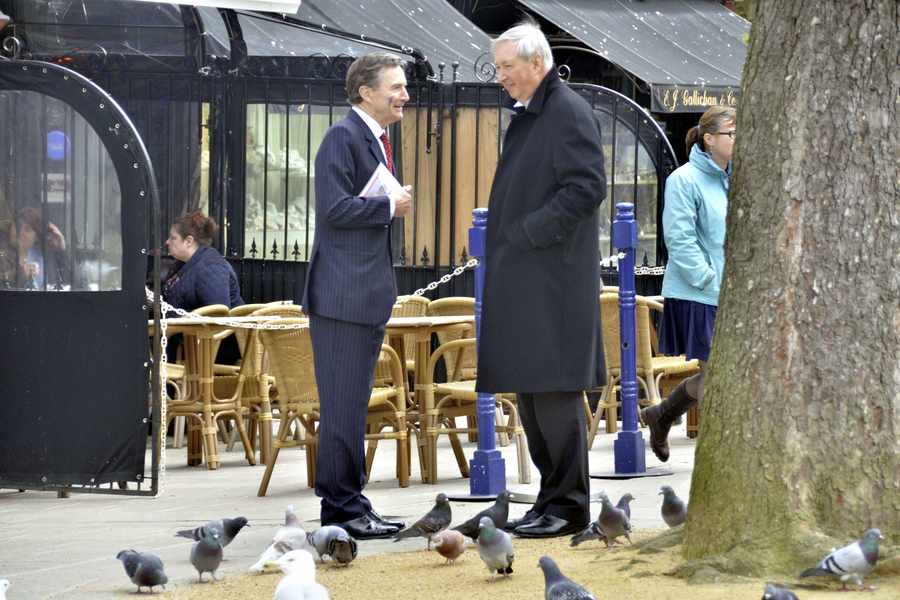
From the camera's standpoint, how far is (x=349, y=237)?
695 cm

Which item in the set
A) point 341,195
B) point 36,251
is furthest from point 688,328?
point 36,251

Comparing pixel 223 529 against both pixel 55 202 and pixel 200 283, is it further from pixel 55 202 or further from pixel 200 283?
pixel 200 283

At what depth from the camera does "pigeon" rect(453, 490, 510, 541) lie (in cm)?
641

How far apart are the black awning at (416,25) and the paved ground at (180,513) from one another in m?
6.12

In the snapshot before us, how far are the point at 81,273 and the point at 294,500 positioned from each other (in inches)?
62.9

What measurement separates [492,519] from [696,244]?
9.26 ft

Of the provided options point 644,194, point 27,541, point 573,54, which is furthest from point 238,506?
point 573,54

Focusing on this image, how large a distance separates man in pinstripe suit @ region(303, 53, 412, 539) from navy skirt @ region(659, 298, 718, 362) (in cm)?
231

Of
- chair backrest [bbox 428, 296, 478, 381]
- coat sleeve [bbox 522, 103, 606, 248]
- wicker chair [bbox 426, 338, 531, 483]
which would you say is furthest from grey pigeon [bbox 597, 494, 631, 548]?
chair backrest [bbox 428, 296, 478, 381]

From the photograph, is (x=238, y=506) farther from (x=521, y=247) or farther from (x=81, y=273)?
(x=521, y=247)

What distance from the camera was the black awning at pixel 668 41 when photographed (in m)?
16.6

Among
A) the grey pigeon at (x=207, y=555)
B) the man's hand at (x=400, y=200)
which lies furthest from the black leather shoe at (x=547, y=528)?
the man's hand at (x=400, y=200)

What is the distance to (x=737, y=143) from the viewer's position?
19.4ft

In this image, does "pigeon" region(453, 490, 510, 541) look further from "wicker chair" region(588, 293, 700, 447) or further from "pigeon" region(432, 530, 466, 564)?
"wicker chair" region(588, 293, 700, 447)
